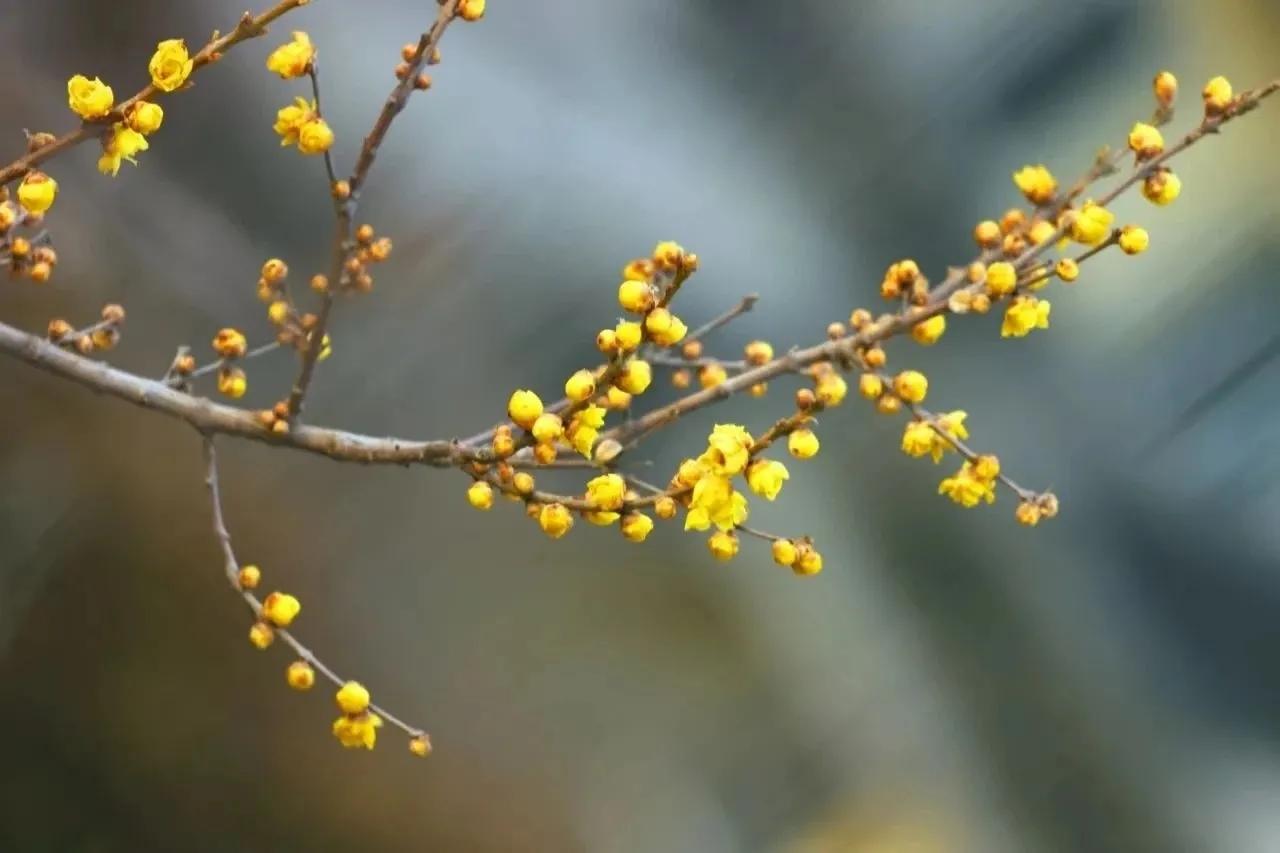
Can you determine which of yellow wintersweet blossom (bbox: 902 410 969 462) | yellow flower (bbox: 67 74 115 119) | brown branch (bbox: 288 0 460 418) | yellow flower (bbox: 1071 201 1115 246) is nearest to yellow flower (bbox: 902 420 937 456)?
yellow wintersweet blossom (bbox: 902 410 969 462)

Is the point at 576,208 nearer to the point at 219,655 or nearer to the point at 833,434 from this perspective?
the point at 833,434

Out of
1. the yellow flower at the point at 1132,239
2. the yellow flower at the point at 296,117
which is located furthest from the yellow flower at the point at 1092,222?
the yellow flower at the point at 296,117

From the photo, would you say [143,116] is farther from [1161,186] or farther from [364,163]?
[1161,186]

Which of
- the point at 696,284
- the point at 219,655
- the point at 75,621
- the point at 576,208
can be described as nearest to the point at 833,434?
the point at 696,284

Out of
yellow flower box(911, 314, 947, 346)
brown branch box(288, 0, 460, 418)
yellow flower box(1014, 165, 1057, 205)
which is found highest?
brown branch box(288, 0, 460, 418)

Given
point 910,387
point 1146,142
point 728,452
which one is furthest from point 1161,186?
point 728,452

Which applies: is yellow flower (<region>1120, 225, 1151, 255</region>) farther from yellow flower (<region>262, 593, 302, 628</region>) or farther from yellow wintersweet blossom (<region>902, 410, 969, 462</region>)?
yellow flower (<region>262, 593, 302, 628</region>)
